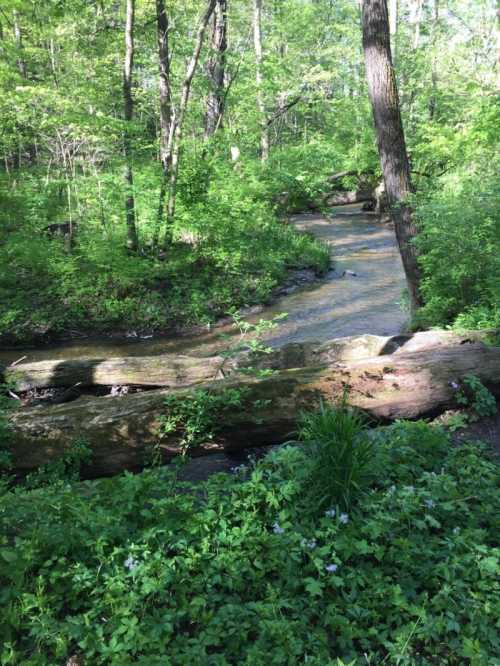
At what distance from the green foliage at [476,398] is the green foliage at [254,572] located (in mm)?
1285

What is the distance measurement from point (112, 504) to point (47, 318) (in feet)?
27.2

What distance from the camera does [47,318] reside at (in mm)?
10641

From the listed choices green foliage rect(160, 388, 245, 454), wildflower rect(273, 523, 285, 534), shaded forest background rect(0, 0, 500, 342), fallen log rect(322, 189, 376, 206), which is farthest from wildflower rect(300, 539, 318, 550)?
fallen log rect(322, 189, 376, 206)

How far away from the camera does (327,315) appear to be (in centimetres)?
1062

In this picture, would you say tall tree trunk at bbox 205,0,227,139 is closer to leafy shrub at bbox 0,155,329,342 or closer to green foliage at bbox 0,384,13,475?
leafy shrub at bbox 0,155,329,342

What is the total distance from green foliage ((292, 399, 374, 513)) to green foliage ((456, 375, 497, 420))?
1.82 m

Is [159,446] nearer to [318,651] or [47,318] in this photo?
[318,651]

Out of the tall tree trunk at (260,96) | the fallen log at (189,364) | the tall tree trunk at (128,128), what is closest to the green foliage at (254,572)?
the fallen log at (189,364)

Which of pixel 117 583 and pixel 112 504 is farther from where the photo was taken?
pixel 112 504

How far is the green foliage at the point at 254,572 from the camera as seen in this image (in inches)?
93.7

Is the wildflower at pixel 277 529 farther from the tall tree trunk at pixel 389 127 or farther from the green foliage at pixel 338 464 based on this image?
the tall tree trunk at pixel 389 127

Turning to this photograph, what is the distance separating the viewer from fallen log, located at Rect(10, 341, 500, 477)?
4.46m

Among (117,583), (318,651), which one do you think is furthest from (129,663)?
(318,651)

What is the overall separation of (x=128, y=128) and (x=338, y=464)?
9.58 m
